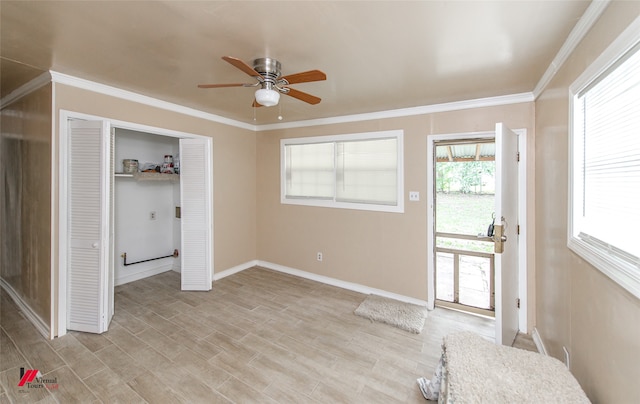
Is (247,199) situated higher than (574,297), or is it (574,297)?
(247,199)

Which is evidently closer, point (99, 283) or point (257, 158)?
point (99, 283)

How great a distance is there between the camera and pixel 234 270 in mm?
4254

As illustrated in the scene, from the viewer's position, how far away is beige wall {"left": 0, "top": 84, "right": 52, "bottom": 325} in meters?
2.48

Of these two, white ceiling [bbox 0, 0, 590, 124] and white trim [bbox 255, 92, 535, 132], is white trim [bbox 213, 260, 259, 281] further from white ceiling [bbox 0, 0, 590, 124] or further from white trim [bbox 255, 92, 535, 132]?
white ceiling [bbox 0, 0, 590, 124]

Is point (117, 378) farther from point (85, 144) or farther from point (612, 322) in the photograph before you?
point (612, 322)

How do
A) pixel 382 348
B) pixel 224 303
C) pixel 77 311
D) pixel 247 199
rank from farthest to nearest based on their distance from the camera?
pixel 247 199, pixel 224 303, pixel 77 311, pixel 382 348

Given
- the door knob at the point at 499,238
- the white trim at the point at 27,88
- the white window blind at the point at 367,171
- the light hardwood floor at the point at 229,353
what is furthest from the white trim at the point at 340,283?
the white trim at the point at 27,88

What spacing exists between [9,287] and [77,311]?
1.74 m

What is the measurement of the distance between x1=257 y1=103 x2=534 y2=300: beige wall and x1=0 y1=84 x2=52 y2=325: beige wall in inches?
104

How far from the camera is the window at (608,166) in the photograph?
1.09 meters

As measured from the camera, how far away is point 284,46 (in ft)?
5.98

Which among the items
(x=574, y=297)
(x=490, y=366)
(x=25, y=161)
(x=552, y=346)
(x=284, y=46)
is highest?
(x=284, y=46)

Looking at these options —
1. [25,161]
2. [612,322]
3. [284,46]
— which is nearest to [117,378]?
Answer: [25,161]

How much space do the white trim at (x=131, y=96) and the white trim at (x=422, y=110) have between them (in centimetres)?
101
